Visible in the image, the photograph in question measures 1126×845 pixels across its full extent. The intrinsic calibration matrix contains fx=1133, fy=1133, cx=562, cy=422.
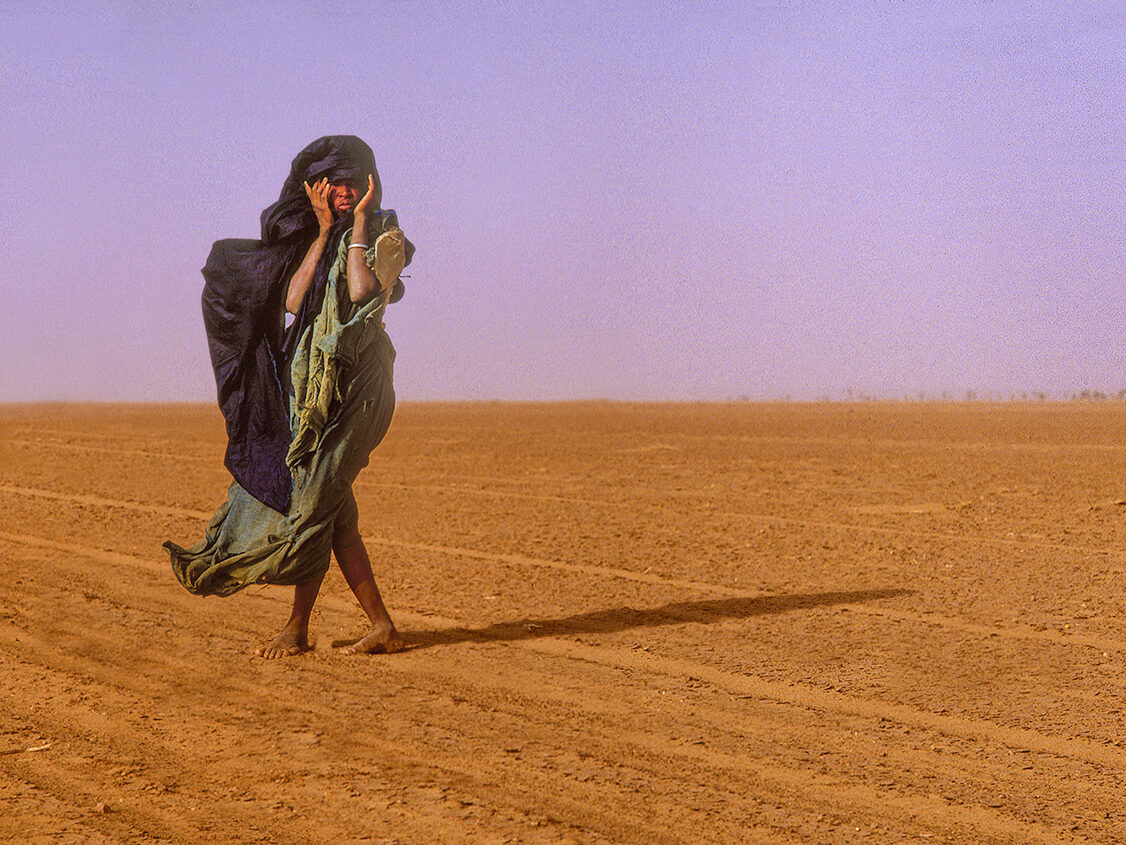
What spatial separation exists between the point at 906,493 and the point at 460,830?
1245cm

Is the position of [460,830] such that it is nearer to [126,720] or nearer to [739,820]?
[739,820]

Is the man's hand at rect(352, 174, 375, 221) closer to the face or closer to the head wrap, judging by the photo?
the face

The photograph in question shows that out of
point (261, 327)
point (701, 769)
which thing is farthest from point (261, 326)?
point (701, 769)

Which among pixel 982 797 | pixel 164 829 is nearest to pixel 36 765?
pixel 164 829

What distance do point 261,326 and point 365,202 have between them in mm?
946

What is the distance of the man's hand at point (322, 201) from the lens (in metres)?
6.03

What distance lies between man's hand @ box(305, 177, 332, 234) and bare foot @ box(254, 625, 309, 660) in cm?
226

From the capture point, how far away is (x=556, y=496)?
15.1 metres

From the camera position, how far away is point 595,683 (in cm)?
588

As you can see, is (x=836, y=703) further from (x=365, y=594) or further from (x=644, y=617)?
(x=365, y=594)

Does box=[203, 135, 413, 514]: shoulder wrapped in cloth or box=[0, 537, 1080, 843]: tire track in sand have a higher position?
box=[203, 135, 413, 514]: shoulder wrapped in cloth

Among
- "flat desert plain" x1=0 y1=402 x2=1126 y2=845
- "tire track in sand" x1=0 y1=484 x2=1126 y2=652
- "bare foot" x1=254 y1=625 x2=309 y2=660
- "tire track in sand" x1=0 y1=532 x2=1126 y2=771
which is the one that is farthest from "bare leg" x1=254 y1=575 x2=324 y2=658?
"tire track in sand" x1=0 y1=484 x2=1126 y2=652

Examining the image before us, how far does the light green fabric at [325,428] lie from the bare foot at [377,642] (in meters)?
0.55

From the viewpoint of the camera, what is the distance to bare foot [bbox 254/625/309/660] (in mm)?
6320
